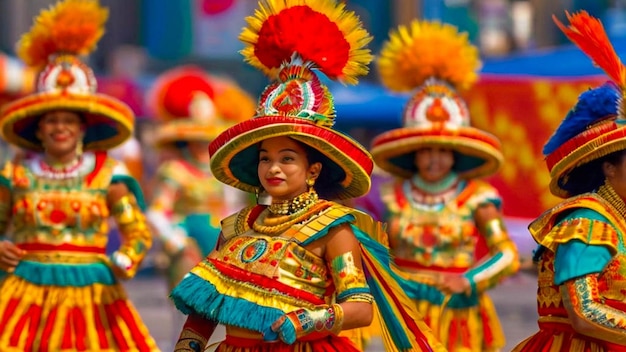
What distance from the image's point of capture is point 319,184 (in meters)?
6.18

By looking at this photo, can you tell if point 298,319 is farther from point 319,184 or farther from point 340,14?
point 340,14

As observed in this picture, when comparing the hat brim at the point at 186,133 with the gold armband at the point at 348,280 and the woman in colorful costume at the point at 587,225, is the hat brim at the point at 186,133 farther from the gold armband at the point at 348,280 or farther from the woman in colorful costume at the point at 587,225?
the gold armband at the point at 348,280

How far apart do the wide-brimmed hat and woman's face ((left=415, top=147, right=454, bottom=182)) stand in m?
2.47

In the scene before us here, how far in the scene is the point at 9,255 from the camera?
788 centimetres

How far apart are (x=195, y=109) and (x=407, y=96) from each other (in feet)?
21.1

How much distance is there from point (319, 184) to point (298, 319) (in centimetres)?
87

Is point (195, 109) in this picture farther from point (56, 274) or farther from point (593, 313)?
point (593, 313)

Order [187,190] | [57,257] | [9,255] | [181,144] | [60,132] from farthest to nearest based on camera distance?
1. [181,144]
2. [187,190]
3. [60,132]
4. [57,257]
5. [9,255]

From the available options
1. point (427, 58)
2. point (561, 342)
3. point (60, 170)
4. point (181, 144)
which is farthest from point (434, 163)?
point (181, 144)

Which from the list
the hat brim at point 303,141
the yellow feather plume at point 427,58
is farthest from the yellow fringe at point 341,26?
the yellow feather plume at point 427,58

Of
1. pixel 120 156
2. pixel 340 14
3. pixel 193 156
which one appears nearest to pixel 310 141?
pixel 340 14

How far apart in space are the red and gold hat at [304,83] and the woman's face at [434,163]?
2590 millimetres

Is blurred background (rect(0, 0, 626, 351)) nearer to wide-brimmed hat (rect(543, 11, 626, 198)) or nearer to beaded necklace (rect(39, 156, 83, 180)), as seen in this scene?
beaded necklace (rect(39, 156, 83, 180))

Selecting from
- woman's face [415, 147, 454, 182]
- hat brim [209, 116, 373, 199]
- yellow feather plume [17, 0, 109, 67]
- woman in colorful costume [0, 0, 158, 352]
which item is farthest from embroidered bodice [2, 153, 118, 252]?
hat brim [209, 116, 373, 199]
